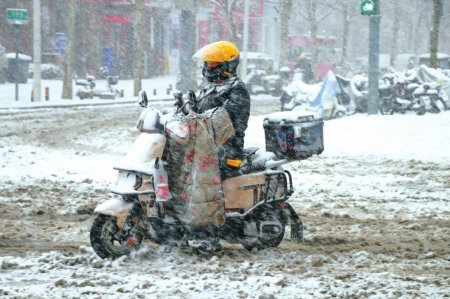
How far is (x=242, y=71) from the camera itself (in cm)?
4347

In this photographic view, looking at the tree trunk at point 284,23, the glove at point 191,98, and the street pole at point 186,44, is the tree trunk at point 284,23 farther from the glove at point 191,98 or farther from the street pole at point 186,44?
the glove at point 191,98

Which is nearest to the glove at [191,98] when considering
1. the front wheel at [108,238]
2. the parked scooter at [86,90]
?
the front wheel at [108,238]

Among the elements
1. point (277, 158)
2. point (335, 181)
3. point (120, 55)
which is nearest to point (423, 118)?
point (335, 181)

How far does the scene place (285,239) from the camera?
26.7ft

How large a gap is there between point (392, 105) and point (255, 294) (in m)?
19.8

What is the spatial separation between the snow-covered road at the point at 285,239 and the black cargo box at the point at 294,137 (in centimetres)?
32

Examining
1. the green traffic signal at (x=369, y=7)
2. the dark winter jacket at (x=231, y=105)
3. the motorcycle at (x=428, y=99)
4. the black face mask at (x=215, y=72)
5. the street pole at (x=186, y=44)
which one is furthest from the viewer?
the street pole at (x=186, y=44)

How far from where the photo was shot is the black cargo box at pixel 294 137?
300 inches

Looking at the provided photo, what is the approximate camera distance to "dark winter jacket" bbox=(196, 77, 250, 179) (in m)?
7.34

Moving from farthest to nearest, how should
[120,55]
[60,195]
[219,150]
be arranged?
[120,55], [60,195], [219,150]

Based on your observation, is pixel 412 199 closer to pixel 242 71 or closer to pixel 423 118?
pixel 423 118

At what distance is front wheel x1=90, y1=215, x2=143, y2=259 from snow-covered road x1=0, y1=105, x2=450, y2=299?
9 cm

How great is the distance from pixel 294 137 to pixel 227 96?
738 millimetres

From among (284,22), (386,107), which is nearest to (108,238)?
(386,107)
